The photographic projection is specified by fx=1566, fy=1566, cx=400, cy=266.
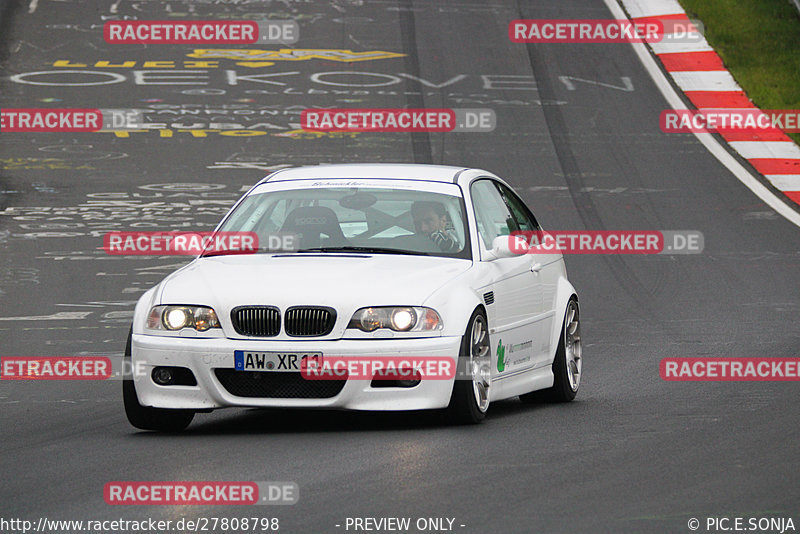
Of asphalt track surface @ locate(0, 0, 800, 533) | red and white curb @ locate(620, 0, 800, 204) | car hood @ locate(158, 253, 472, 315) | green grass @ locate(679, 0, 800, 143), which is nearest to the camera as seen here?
asphalt track surface @ locate(0, 0, 800, 533)

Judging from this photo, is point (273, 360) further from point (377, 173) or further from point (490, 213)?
point (490, 213)

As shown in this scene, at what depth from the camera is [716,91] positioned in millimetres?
25766

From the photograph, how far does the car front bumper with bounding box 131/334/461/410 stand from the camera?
7.95 metres

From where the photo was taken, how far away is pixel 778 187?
69.5ft

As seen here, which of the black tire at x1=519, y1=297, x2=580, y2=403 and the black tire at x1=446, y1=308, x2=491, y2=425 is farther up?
the black tire at x1=446, y1=308, x2=491, y2=425

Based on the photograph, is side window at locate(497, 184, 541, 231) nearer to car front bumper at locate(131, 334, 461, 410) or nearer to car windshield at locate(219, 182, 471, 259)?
car windshield at locate(219, 182, 471, 259)

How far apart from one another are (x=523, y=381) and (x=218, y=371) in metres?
2.05

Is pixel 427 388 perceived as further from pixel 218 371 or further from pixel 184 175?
pixel 184 175

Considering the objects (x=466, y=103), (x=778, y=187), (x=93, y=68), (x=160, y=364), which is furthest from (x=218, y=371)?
(x=93, y=68)

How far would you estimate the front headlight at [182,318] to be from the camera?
8141mm

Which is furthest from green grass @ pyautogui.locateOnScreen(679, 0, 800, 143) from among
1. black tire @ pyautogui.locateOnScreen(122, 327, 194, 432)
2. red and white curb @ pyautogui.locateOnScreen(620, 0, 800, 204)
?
black tire @ pyautogui.locateOnScreen(122, 327, 194, 432)

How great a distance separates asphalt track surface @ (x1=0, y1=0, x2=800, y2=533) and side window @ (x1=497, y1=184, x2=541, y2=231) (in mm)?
1149

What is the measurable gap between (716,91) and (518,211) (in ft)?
53.7

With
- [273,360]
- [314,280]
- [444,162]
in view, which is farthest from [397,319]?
[444,162]
